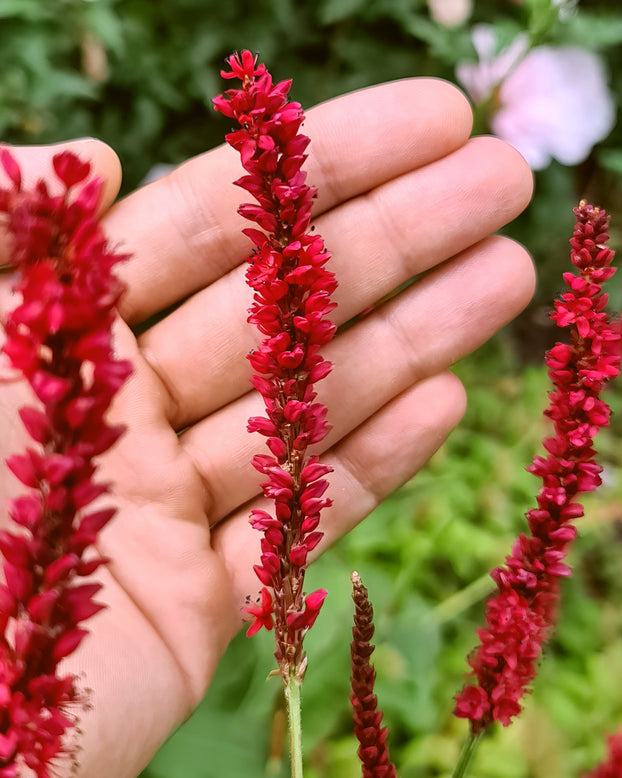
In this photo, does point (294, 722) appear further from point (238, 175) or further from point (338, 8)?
point (338, 8)

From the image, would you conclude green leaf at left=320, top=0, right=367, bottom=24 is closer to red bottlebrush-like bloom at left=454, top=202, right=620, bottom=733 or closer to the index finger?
the index finger

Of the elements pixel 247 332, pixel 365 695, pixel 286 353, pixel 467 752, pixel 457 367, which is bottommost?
pixel 457 367

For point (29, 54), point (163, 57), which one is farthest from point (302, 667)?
point (163, 57)

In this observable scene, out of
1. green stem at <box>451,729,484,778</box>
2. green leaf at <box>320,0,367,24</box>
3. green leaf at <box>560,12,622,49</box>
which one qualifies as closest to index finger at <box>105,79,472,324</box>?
green leaf at <box>560,12,622,49</box>

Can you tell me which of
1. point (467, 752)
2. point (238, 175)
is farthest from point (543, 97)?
point (467, 752)

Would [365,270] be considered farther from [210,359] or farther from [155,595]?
[155,595]

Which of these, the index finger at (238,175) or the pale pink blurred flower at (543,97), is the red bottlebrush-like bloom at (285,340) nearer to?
the index finger at (238,175)
